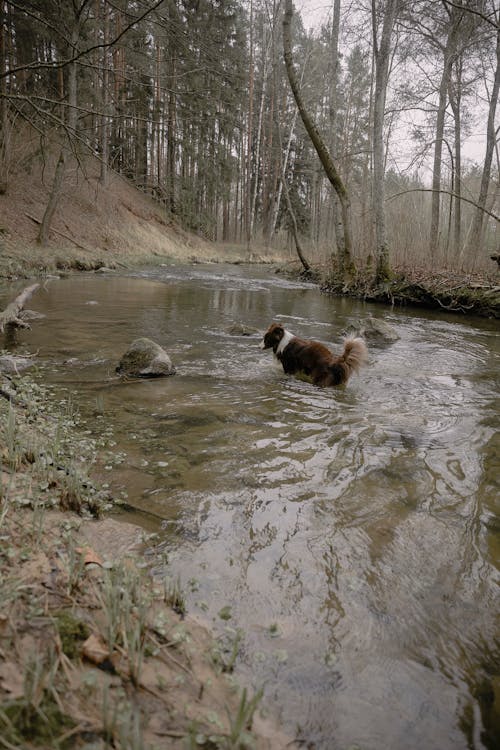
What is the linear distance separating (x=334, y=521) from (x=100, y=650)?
1.69 metres

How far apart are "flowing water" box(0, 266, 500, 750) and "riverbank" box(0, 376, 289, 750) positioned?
191mm

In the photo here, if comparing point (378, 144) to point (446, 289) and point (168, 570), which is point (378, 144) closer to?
point (446, 289)

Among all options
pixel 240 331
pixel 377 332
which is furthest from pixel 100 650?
pixel 377 332

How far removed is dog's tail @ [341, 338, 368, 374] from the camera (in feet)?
18.8

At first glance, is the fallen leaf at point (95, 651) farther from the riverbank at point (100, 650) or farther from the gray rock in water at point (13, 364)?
the gray rock in water at point (13, 364)

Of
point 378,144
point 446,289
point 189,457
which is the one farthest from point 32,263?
point 189,457

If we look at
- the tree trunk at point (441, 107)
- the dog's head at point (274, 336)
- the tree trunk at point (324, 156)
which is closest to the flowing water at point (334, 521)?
the dog's head at point (274, 336)

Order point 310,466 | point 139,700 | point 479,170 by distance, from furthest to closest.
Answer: point 479,170 < point 310,466 < point 139,700

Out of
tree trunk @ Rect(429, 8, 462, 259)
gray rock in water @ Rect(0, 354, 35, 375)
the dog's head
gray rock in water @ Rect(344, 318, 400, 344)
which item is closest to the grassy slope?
gray rock in water @ Rect(0, 354, 35, 375)

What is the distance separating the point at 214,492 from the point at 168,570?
871 millimetres

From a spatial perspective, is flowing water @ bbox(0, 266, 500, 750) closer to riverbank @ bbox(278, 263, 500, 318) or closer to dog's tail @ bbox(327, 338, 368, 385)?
dog's tail @ bbox(327, 338, 368, 385)

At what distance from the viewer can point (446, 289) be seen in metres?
12.5

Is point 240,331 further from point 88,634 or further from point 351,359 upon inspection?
point 88,634

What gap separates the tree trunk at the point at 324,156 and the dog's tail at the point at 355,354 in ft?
34.4
